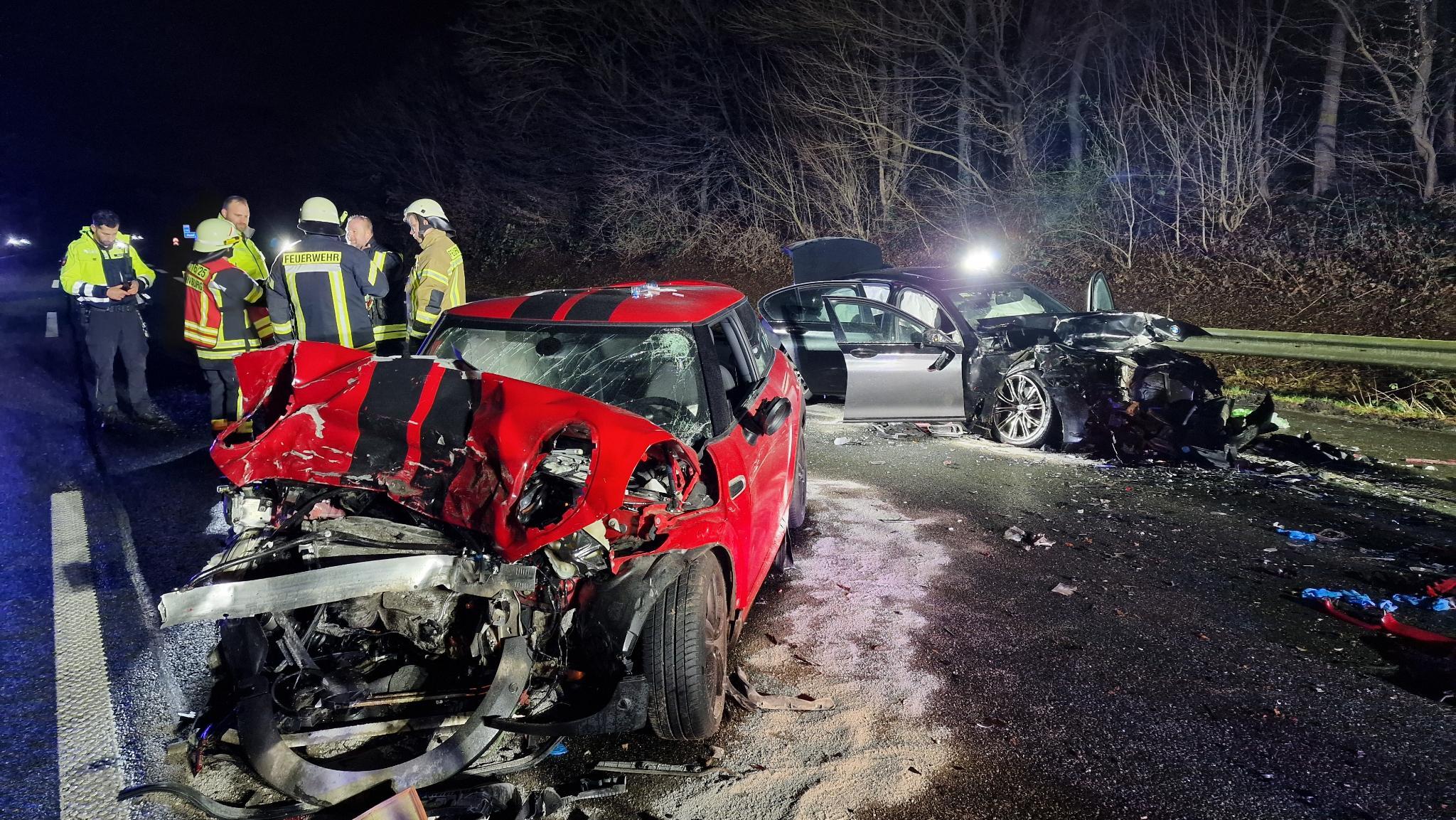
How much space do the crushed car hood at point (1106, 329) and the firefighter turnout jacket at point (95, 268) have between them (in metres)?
7.57

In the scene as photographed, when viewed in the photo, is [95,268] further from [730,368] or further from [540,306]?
[730,368]

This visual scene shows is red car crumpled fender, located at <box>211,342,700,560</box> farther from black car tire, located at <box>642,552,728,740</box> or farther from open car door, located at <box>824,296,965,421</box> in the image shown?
open car door, located at <box>824,296,965,421</box>

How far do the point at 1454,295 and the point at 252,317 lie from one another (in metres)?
12.9

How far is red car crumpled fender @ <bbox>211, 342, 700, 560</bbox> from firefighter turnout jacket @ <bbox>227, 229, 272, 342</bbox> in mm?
4473

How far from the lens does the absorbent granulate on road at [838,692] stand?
2.81 m

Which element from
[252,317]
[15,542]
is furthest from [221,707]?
[252,317]

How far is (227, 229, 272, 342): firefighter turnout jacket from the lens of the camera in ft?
23.0

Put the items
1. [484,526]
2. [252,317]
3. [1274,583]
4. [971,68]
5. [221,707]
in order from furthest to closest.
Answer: [971,68] < [252,317] < [1274,583] < [221,707] < [484,526]

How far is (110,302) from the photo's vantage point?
771 centimetres

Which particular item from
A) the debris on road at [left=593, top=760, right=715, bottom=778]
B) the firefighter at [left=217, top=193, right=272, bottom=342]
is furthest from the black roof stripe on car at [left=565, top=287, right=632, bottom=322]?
the firefighter at [left=217, top=193, right=272, bottom=342]

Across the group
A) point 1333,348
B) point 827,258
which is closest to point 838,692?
point 1333,348

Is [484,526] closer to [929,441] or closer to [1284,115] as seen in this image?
[929,441]

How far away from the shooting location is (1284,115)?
14.0m

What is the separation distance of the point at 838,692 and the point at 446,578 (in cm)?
165
